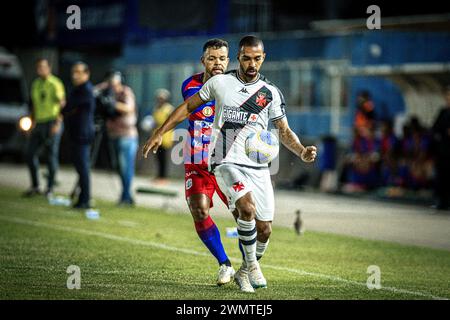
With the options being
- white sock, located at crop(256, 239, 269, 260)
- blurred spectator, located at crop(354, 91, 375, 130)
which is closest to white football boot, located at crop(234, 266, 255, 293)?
white sock, located at crop(256, 239, 269, 260)

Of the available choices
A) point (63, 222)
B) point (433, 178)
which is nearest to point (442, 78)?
point (433, 178)

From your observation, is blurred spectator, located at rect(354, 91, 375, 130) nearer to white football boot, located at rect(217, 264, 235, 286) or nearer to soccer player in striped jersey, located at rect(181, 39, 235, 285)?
soccer player in striped jersey, located at rect(181, 39, 235, 285)

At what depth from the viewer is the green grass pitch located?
390 inches

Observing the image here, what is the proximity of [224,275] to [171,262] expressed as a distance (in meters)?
1.97

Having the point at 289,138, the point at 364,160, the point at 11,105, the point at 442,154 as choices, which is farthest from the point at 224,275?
the point at 11,105

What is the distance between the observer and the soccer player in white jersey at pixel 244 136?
984 cm

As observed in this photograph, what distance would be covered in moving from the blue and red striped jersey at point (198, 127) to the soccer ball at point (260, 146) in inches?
31.3

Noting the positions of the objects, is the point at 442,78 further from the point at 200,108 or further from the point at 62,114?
the point at 200,108

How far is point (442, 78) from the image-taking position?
24.2 m

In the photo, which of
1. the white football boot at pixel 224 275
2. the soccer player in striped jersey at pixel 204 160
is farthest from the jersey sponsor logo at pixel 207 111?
the white football boot at pixel 224 275

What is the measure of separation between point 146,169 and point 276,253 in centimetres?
1950

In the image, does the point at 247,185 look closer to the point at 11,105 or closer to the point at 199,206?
the point at 199,206

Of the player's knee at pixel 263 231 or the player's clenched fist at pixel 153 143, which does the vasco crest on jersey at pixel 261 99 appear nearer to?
the player's clenched fist at pixel 153 143

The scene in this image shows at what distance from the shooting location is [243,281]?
9969 mm
